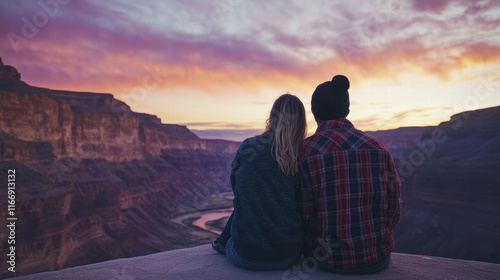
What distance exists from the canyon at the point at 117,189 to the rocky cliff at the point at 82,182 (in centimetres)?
9

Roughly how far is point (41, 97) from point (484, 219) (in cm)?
3872

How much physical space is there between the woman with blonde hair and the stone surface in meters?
0.28

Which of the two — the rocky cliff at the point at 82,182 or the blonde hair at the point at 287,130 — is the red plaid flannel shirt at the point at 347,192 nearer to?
the blonde hair at the point at 287,130

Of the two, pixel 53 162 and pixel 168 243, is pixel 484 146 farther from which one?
pixel 53 162

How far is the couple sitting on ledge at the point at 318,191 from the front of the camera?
2.96m

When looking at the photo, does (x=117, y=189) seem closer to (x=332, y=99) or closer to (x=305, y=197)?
(x=305, y=197)

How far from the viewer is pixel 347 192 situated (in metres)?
2.97

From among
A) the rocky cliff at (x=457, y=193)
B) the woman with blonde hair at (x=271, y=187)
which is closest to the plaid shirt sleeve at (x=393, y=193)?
the woman with blonde hair at (x=271, y=187)

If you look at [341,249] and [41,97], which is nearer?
[341,249]

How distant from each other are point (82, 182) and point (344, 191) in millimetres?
30584

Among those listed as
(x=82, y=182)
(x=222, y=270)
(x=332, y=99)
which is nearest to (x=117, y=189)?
(x=82, y=182)

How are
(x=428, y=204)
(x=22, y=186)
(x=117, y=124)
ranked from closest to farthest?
(x=22, y=186)
(x=428, y=204)
(x=117, y=124)

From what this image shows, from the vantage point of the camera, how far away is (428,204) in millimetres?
30125

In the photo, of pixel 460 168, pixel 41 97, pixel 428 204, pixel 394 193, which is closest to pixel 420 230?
pixel 428 204
